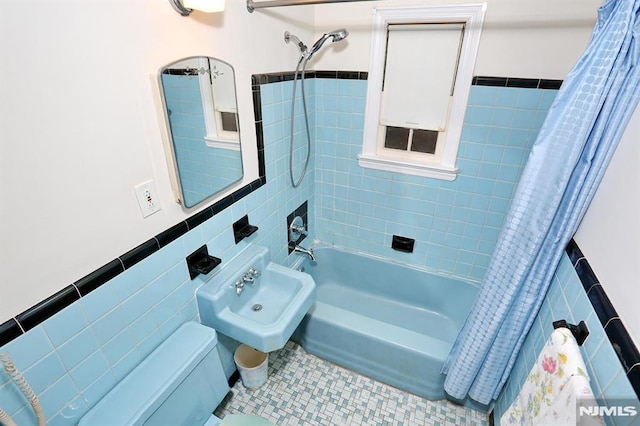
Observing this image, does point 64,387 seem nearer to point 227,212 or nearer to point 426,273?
point 227,212

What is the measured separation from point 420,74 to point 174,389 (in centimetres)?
199

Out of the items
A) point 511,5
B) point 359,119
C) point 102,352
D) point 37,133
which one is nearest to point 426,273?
point 359,119

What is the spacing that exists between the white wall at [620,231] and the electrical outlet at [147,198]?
1.49m

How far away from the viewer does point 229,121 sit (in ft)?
4.62

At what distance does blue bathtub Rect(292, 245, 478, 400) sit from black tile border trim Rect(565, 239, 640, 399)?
862mm

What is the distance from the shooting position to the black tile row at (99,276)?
81 cm

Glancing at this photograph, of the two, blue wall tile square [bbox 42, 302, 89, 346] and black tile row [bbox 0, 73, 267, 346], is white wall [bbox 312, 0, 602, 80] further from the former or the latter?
blue wall tile square [bbox 42, 302, 89, 346]

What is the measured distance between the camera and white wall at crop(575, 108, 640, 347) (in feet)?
2.78

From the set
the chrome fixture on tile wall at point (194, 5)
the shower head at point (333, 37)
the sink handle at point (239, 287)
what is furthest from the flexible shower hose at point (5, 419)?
the shower head at point (333, 37)

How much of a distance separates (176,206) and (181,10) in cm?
69

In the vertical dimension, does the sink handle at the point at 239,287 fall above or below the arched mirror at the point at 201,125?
below

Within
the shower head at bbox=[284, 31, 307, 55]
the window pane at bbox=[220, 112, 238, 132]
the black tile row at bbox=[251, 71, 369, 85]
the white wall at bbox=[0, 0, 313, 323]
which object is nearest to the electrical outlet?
the white wall at bbox=[0, 0, 313, 323]

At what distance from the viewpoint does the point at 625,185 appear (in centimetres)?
95

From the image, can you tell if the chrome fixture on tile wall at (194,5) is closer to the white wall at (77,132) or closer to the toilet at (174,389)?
the white wall at (77,132)
